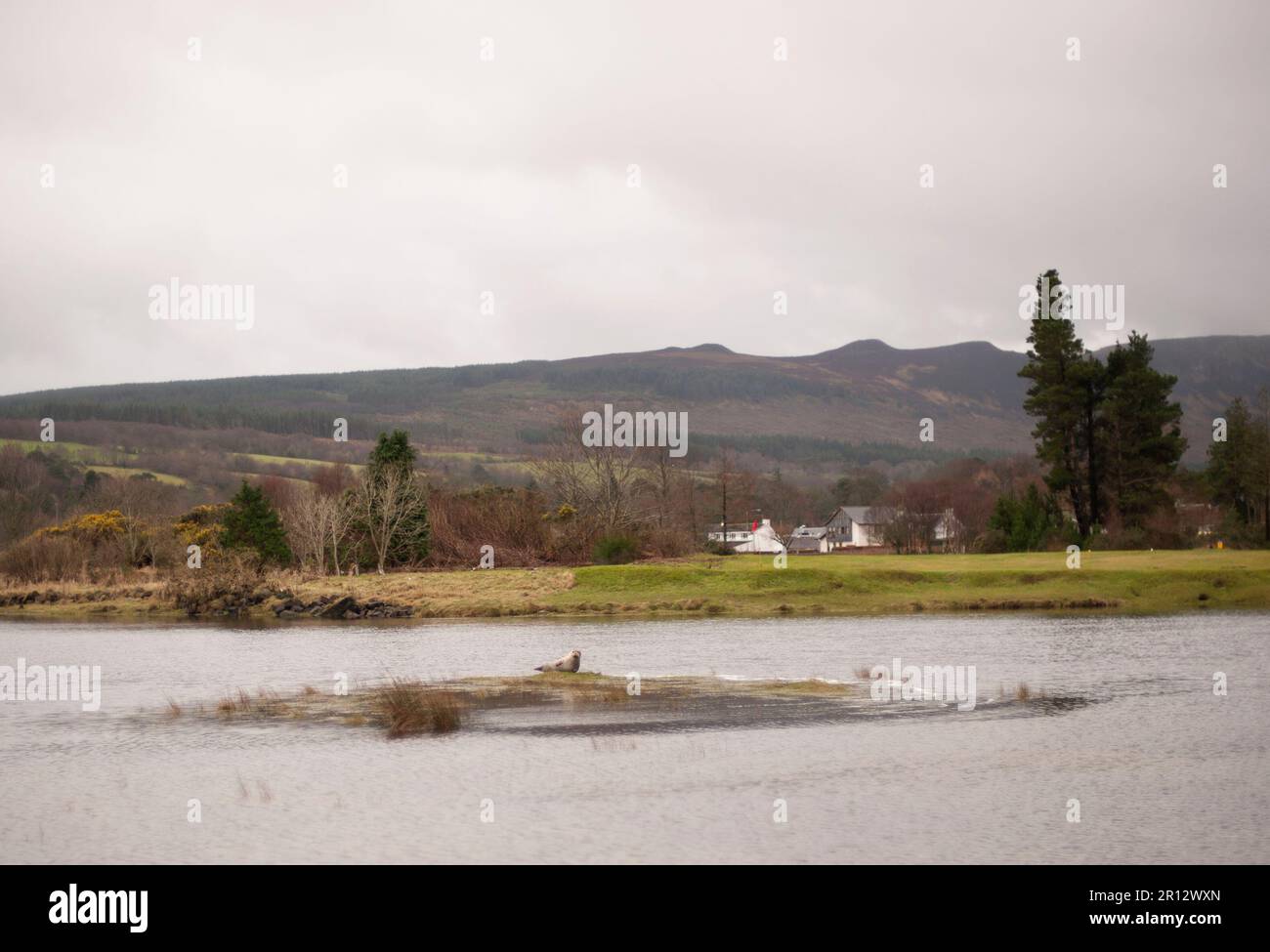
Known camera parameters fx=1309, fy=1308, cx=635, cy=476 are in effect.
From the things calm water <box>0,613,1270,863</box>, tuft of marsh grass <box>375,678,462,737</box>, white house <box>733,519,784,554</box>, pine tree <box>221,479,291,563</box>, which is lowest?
calm water <box>0,613,1270,863</box>

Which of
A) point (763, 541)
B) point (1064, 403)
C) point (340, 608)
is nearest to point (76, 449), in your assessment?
point (763, 541)

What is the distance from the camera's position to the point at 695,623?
165 feet

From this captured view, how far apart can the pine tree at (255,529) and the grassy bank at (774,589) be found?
583 cm

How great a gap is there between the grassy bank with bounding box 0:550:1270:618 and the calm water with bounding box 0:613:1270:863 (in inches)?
869

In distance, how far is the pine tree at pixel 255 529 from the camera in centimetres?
7531

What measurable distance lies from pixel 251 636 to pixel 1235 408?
75064 millimetres

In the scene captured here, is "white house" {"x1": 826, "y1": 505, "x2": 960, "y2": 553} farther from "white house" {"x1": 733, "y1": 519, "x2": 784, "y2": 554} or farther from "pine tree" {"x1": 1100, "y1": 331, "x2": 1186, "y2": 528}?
"pine tree" {"x1": 1100, "y1": 331, "x2": 1186, "y2": 528}

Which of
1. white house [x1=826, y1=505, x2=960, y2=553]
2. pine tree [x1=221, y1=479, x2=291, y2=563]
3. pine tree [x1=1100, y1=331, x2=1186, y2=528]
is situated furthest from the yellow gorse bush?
white house [x1=826, y1=505, x2=960, y2=553]

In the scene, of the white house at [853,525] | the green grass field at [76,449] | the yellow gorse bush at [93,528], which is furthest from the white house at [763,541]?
the yellow gorse bush at [93,528]

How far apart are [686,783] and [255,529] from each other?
6099 centimetres

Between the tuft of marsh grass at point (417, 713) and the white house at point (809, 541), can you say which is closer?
the tuft of marsh grass at point (417, 713)

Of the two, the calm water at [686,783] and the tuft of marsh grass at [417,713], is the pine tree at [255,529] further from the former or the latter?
the tuft of marsh grass at [417,713]

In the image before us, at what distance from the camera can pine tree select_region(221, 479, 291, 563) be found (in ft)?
247

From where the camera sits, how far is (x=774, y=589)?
192 feet
